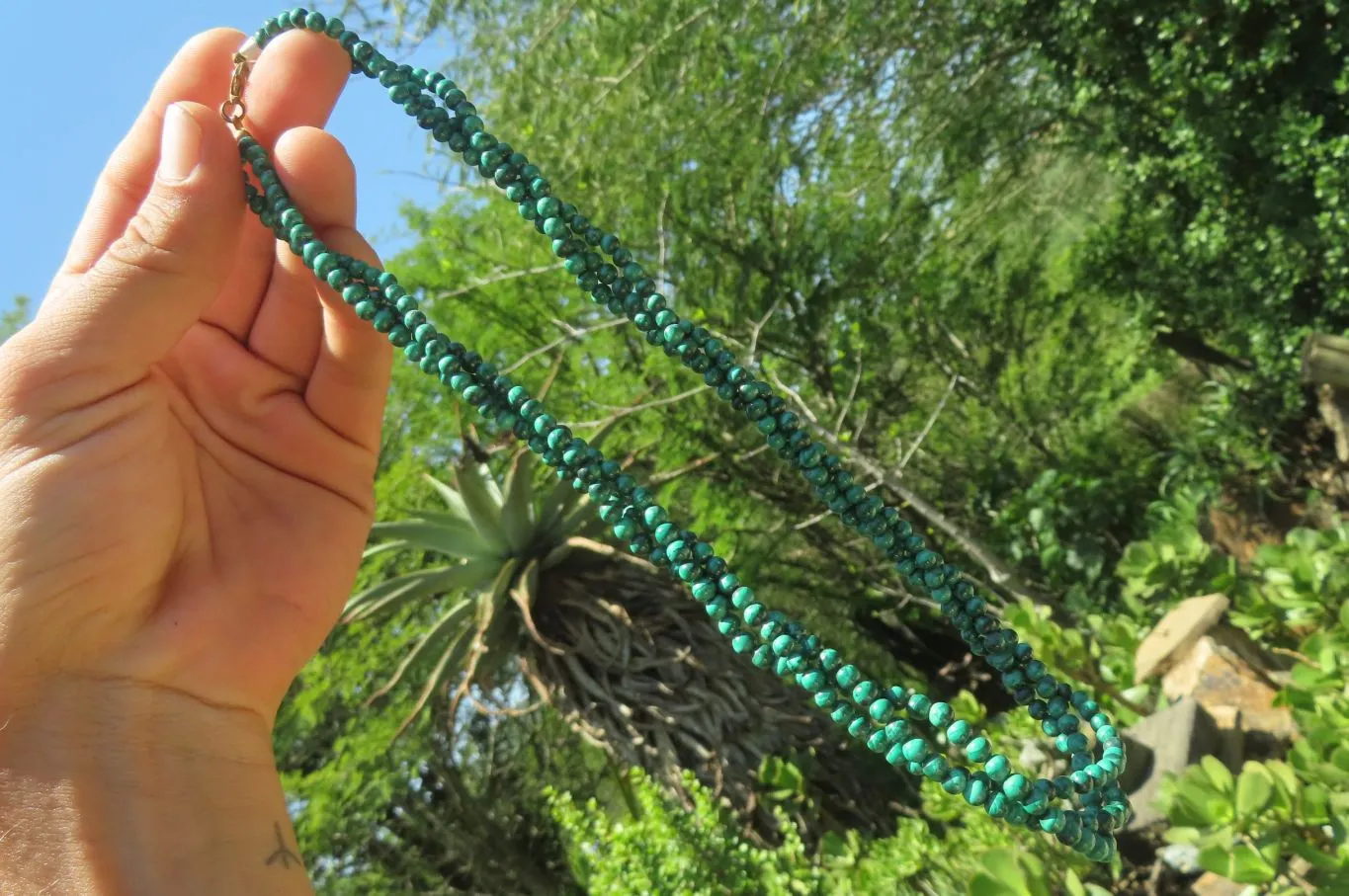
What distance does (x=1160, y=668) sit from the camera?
8.93 ft

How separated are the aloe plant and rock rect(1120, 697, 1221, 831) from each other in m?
0.94

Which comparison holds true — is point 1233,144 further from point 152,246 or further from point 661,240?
point 152,246

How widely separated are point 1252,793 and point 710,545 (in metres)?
1.10

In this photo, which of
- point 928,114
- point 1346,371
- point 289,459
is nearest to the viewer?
point 289,459

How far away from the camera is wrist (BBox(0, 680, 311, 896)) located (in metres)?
1.29

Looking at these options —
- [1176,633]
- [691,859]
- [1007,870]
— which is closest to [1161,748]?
[1176,633]

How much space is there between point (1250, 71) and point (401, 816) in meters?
6.22

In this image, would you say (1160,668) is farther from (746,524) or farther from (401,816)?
(401,816)

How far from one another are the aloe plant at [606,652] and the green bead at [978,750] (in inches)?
66.4

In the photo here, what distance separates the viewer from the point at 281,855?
1.49 m

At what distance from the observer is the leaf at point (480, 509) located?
124 inches

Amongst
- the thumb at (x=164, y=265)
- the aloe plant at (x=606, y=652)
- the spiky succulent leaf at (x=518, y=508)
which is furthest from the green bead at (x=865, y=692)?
the spiky succulent leaf at (x=518, y=508)

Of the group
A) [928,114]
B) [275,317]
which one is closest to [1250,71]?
[928,114]

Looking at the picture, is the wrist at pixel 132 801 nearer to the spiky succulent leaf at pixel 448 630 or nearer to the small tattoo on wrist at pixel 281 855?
the small tattoo on wrist at pixel 281 855
